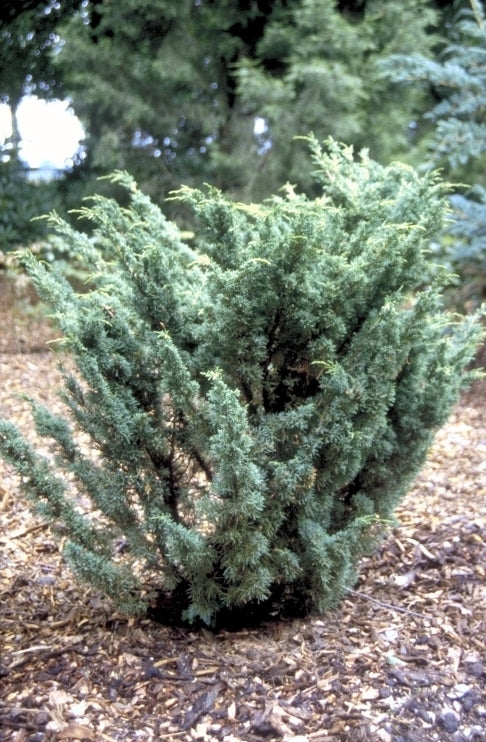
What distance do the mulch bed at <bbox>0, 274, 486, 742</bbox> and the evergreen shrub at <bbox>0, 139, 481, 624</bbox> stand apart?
0.55 feet

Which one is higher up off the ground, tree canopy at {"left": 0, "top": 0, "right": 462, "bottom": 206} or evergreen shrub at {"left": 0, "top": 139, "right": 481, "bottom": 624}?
tree canopy at {"left": 0, "top": 0, "right": 462, "bottom": 206}

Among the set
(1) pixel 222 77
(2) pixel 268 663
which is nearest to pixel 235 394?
(2) pixel 268 663

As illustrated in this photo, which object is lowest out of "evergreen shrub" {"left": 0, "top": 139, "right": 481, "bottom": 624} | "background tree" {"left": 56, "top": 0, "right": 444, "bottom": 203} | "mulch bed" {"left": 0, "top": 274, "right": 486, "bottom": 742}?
"mulch bed" {"left": 0, "top": 274, "right": 486, "bottom": 742}

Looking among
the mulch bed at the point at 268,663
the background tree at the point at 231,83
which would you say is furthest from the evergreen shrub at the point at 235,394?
the background tree at the point at 231,83

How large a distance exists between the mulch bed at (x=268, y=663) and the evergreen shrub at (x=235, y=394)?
6.6 inches

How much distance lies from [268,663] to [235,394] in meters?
0.98

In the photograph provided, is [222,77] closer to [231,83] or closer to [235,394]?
[231,83]

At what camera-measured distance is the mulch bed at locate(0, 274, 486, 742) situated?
87.7 inches

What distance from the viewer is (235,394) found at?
2.14m

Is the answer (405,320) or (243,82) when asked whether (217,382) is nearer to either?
(405,320)

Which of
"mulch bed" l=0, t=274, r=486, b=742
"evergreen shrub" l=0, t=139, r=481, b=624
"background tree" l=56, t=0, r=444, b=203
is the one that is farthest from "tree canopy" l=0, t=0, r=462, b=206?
"mulch bed" l=0, t=274, r=486, b=742

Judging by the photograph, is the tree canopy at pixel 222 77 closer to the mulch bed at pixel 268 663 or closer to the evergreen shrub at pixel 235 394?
the evergreen shrub at pixel 235 394

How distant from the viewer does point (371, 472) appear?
8.83 feet

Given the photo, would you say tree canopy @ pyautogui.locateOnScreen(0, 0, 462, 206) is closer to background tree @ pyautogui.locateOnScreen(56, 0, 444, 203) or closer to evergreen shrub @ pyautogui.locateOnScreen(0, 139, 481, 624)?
background tree @ pyautogui.locateOnScreen(56, 0, 444, 203)
